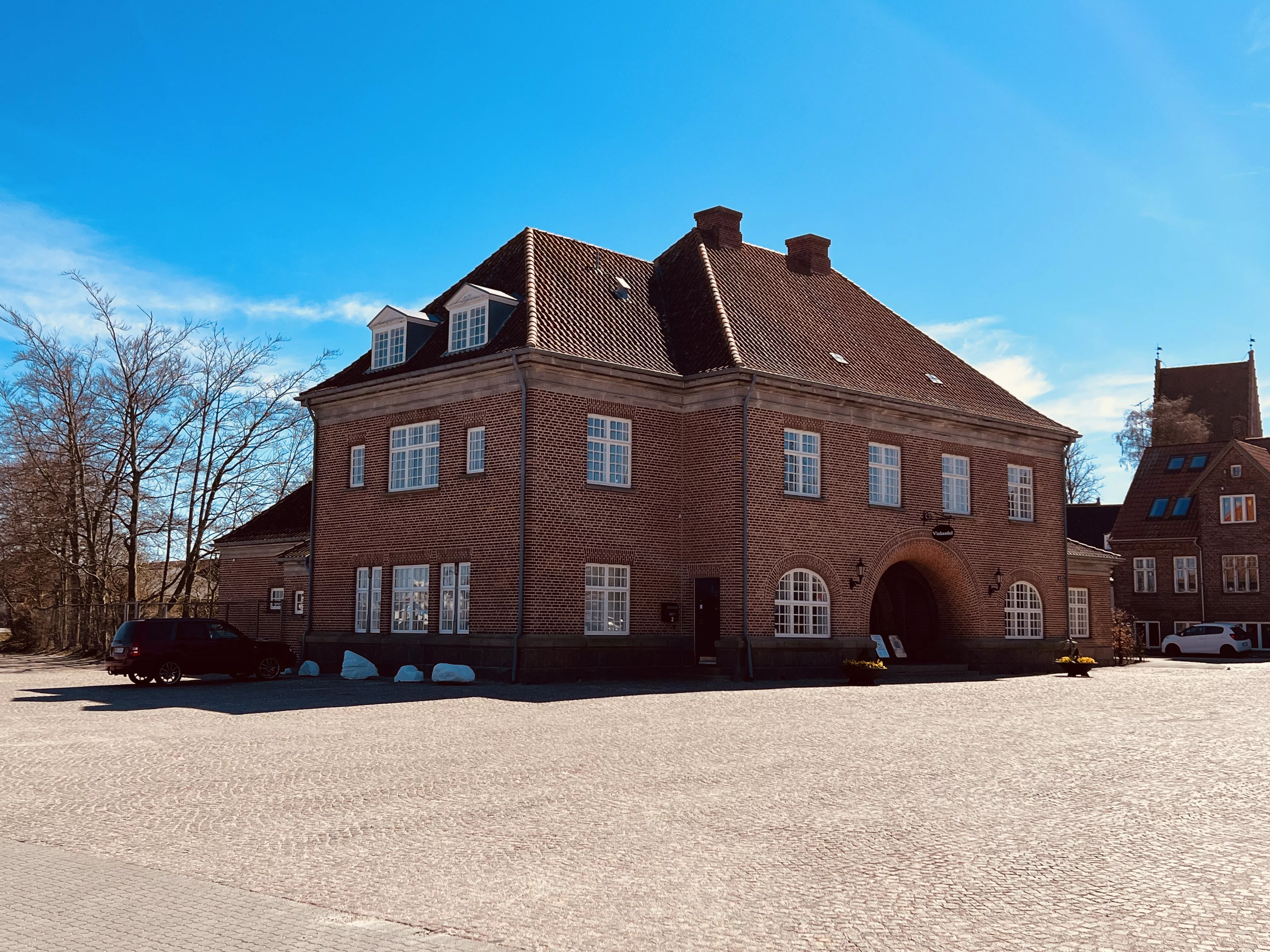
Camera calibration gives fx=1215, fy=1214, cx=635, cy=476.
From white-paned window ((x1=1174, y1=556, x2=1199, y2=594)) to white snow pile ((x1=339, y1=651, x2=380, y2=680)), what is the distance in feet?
141

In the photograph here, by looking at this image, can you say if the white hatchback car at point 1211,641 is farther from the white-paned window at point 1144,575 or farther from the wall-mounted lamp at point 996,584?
the wall-mounted lamp at point 996,584

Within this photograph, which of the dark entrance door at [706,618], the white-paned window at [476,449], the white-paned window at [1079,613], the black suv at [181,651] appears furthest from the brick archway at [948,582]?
the black suv at [181,651]

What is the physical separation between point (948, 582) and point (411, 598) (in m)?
15.0

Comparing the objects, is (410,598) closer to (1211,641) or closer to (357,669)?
(357,669)

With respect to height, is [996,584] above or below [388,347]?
below

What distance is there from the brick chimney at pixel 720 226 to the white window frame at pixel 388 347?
30.9 ft

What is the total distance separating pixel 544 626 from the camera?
88.2 feet

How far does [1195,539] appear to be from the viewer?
57125 millimetres

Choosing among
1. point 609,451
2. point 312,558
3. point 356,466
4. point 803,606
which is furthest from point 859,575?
point 312,558

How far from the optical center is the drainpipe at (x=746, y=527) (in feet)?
92.0

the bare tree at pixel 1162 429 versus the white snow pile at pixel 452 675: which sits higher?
the bare tree at pixel 1162 429

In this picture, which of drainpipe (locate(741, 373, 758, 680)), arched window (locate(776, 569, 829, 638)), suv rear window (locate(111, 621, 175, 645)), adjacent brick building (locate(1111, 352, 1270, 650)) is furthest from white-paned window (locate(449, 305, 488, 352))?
adjacent brick building (locate(1111, 352, 1270, 650))

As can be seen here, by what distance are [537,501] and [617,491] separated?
2.37m

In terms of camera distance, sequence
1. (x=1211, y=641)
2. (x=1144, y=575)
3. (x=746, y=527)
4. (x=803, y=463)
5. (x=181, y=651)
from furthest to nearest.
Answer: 1. (x=1144, y=575)
2. (x=1211, y=641)
3. (x=803, y=463)
4. (x=746, y=527)
5. (x=181, y=651)
